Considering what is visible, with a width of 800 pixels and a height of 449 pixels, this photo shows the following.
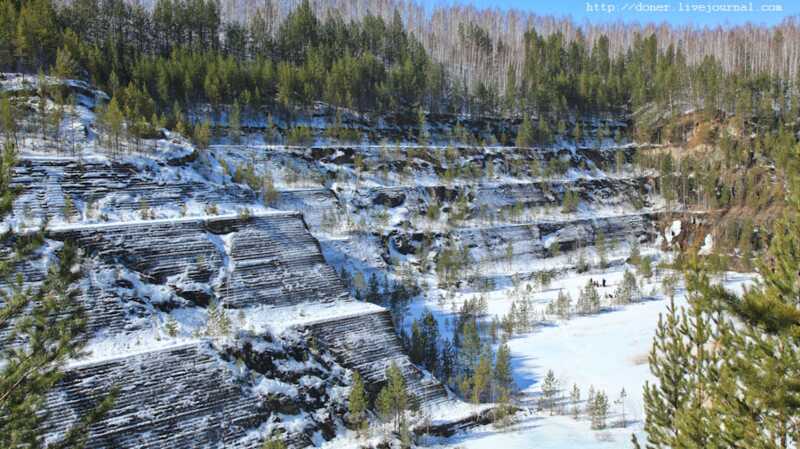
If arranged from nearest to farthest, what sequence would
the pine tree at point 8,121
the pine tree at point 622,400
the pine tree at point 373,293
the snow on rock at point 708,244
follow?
the pine tree at point 622,400 < the pine tree at point 8,121 < the pine tree at point 373,293 < the snow on rock at point 708,244

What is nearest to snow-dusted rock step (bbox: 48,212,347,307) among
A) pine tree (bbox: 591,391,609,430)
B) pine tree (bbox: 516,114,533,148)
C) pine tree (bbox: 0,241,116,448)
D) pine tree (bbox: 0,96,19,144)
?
pine tree (bbox: 0,96,19,144)

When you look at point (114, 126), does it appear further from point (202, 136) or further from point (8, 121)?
point (202, 136)

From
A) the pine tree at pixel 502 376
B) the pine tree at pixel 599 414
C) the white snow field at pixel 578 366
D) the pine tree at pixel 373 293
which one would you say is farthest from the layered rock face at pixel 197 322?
the pine tree at pixel 373 293

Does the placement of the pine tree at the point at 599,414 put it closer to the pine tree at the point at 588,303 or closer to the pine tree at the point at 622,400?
the pine tree at the point at 622,400

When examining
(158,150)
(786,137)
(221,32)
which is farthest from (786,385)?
(221,32)

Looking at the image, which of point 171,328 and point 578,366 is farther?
point 578,366

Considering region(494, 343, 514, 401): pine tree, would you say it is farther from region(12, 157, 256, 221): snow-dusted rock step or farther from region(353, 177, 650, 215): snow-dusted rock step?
region(353, 177, 650, 215): snow-dusted rock step

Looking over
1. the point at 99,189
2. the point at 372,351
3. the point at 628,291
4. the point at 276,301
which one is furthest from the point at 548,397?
the point at 99,189

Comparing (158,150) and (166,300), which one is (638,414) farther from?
(158,150)
